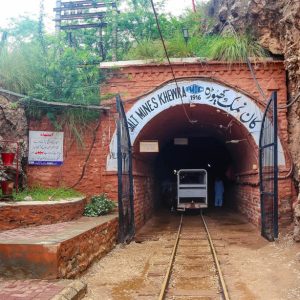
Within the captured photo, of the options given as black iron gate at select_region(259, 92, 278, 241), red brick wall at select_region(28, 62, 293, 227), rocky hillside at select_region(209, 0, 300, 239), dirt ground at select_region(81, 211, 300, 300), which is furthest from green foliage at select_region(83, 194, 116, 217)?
rocky hillside at select_region(209, 0, 300, 239)

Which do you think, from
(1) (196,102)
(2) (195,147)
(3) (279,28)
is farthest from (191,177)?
(3) (279,28)

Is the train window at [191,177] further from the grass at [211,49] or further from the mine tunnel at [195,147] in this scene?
the grass at [211,49]

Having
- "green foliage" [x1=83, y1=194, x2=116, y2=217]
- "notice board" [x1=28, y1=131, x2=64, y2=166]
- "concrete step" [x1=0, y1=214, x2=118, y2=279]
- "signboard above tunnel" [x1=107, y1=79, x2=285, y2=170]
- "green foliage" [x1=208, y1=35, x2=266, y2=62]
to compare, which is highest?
"green foliage" [x1=208, y1=35, x2=266, y2=62]

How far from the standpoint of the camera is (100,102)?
12.5 meters

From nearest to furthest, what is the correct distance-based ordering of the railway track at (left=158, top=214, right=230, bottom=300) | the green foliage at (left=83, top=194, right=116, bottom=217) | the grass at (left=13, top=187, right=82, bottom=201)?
the railway track at (left=158, top=214, right=230, bottom=300)
the grass at (left=13, top=187, right=82, bottom=201)
the green foliage at (left=83, top=194, right=116, bottom=217)

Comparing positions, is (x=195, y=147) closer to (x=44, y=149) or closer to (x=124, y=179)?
(x=44, y=149)

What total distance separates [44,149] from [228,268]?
641 centimetres

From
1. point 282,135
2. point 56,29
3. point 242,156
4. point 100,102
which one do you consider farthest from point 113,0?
point 282,135

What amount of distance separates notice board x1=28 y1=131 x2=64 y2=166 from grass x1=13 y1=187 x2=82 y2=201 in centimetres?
83

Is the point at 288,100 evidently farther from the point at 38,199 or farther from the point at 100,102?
the point at 38,199

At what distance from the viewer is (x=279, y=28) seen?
41.6 feet

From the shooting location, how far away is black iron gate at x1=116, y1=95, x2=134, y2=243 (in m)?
10.4

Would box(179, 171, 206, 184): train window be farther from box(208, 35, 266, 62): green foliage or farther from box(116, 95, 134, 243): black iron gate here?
box(116, 95, 134, 243): black iron gate

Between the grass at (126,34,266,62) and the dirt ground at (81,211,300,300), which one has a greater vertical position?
the grass at (126,34,266,62)
